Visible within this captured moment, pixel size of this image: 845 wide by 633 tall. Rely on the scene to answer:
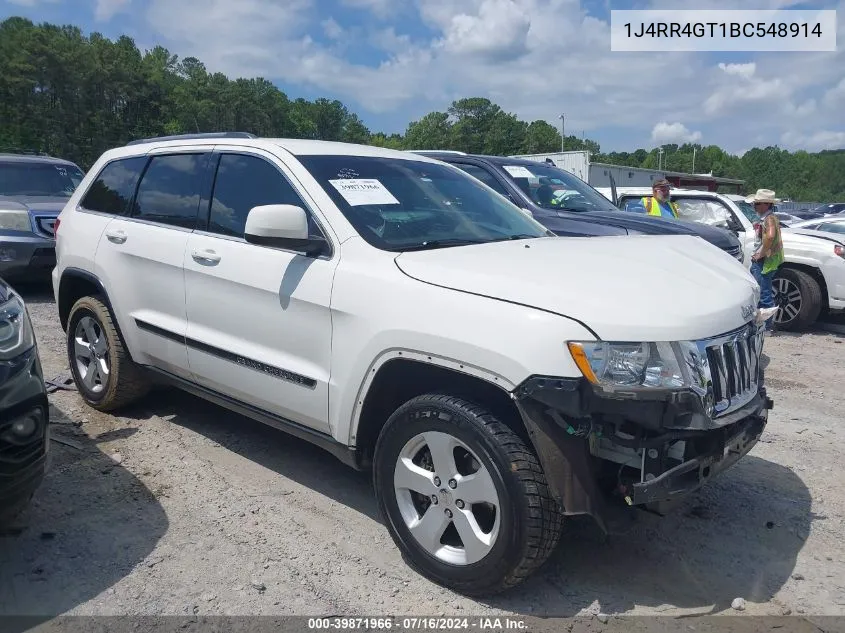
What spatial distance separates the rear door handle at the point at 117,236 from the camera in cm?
449

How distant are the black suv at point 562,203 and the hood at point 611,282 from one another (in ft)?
11.4

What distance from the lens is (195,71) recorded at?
68.1m

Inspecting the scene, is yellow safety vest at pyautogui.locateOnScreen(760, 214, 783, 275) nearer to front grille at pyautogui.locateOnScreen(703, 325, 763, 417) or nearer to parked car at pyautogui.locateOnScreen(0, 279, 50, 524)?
front grille at pyautogui.locateOnScreen(703, 325, 763, 417)

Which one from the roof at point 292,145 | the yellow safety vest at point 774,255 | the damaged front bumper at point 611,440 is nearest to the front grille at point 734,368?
the damaged front bumper at point 611,440

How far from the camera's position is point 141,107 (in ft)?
170

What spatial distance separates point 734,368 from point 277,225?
2.04m

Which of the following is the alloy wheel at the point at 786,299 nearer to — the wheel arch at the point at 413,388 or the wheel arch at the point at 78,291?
the wheel arch at the point at 413,388

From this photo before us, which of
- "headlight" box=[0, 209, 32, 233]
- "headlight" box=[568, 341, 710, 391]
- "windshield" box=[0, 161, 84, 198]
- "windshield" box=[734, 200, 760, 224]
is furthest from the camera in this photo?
"windshield" box=[734, 200, 760, 224]

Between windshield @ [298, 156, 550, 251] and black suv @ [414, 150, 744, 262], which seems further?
black suv @ [414, 150, 744, 262]

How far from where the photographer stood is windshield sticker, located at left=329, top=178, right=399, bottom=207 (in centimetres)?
348

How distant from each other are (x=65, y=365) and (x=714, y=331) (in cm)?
538

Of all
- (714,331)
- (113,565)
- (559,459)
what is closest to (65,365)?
(113,565)

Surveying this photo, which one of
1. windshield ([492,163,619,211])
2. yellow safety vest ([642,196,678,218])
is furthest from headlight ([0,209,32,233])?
yellow safety vest ([642,196,678,218])

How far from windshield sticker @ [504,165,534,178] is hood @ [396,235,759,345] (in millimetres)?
4455
